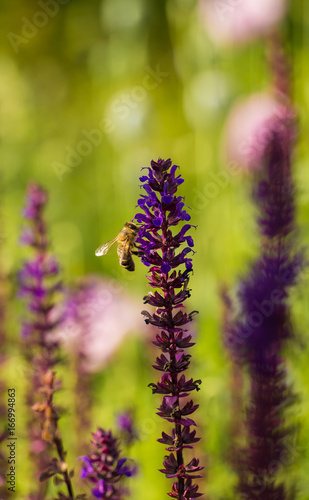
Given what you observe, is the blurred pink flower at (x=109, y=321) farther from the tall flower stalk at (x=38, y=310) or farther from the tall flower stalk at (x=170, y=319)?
the tall flower stalk at (x=170, y=319)

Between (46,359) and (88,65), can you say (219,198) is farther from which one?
(46,359)

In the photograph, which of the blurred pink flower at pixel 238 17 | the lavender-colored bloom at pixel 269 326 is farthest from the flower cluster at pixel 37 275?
the blurred pink flower at pixel 238 17

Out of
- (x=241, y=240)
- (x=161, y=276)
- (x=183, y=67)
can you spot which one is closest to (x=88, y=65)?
(x=183, y=67)

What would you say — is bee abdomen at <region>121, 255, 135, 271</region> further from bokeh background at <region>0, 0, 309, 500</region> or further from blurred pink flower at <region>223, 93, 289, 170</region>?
blurred pink flower at <region>223, 93, 289, 170</region>

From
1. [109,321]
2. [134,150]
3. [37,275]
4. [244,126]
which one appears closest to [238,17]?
[244,126]

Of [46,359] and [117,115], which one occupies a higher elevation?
[117,115]
